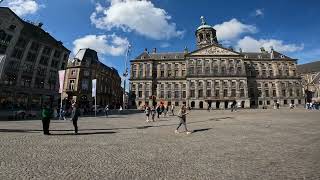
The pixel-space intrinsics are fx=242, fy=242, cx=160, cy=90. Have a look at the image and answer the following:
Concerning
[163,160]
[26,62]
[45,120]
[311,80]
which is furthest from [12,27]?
[311,80]

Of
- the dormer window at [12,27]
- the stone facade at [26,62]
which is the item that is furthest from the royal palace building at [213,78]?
the dormer window at [12,27]

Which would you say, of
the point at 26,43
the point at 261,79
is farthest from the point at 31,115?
the point at 261,79

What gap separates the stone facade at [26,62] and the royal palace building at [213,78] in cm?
3701

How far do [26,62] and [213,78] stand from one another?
57.9 meters

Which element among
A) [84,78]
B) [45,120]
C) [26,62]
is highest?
[26,62]

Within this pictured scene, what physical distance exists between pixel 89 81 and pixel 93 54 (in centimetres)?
1070

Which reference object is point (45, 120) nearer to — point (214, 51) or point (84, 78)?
point (84, 78)

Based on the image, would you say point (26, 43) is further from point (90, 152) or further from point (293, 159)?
point (293, 159)

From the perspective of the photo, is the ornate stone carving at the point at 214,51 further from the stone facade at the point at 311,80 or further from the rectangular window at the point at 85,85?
the rectangular window at the point at 85,85

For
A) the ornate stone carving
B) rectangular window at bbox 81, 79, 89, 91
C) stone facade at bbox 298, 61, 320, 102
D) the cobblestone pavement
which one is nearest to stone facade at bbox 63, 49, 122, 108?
rectangular window at bbox 81, 79, 89, 91

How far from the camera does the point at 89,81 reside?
222ft

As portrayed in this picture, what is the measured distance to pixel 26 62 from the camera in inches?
1884

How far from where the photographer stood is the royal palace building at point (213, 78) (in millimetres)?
83750

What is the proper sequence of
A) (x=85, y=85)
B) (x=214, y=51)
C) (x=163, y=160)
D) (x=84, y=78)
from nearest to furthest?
(x=163, y=160)
(x=85, y=85)
(x=84, y=78)
(x=214, y=51)
